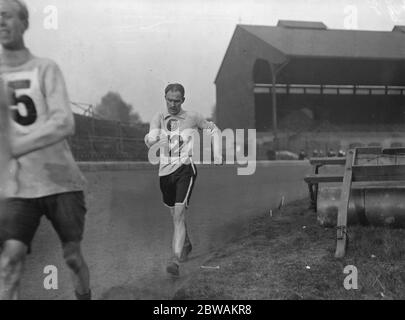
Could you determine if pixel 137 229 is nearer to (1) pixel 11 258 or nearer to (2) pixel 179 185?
(2) pixel 179 185

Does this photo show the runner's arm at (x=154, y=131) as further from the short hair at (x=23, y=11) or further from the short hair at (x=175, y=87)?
the short hair at (x=23, y=11)

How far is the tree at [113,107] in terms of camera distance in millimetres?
2613

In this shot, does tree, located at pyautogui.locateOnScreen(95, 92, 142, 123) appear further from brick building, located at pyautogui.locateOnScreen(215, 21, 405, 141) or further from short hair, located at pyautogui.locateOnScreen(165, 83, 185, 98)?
brick building, located at pyautogui.locateOnScreen(215, 21, 405, 141)

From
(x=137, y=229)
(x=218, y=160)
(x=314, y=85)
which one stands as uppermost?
(x=314, y=85)

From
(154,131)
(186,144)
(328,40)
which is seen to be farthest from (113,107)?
(328,40)

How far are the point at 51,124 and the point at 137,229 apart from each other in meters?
1.05

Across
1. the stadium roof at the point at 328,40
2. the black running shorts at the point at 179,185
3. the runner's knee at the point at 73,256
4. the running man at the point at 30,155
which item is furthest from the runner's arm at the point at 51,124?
the stadium roof at the point at 328,40

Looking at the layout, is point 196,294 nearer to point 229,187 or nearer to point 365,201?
point 229,187

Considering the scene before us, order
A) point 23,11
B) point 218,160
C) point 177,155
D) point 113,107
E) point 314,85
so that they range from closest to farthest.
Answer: point 23,11 < point 113,107 < point 177,155 < point 218,160 < point 314,85

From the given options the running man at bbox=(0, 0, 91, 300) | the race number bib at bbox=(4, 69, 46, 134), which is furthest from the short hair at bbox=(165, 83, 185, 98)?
the race number bib at bbox=(4, 69, 46, 134)

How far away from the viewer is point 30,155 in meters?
2.11

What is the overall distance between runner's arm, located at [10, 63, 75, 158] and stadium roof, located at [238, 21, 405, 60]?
1.18 m

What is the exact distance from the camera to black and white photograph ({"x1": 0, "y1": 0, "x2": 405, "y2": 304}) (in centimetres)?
213
